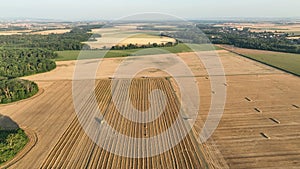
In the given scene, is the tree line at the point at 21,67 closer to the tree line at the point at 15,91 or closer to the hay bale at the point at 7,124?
the tree line at the point at 15,91

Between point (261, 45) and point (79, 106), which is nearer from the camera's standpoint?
point (79, 106)

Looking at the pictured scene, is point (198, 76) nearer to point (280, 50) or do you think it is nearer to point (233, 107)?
point (233, 107)

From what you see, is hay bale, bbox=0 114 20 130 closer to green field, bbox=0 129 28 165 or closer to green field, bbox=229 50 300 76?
green field, bbox=0 129 28 165

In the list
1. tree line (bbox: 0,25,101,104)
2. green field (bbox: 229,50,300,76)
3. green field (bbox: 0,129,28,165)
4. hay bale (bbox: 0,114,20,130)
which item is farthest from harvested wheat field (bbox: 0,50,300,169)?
green field (bbox: 229,50,300,76)

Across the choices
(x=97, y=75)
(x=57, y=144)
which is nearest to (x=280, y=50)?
(x=97, y=75)

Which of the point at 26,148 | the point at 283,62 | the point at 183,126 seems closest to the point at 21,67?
the point at 26,148

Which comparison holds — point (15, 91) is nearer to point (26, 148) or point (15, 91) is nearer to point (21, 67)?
point (26, 148)
